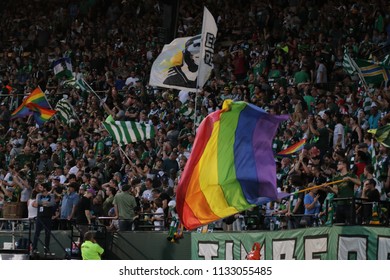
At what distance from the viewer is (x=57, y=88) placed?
31.7 metres

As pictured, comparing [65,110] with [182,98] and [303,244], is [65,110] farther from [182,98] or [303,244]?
[303,244]

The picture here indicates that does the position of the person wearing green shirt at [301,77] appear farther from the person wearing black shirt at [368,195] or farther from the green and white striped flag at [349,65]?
the person wearing black shirt at [368,195]

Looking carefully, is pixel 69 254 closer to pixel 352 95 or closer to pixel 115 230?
pixel 115 230

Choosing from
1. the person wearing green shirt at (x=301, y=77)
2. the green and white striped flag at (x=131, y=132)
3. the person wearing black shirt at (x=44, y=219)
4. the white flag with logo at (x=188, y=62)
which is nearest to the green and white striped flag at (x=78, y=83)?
the green and white striped flag at (x=131, y=132)

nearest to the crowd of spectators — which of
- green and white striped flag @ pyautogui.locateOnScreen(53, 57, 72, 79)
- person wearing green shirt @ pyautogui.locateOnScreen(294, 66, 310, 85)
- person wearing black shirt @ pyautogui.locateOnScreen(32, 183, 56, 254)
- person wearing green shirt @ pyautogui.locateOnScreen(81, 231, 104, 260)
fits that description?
person wearing green shirt @ pyautogui.locateOnScreen(294, 66, 310, 85)

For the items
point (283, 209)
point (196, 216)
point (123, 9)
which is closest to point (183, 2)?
point (123, 9)

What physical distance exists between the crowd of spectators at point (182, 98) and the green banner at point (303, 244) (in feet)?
1.68

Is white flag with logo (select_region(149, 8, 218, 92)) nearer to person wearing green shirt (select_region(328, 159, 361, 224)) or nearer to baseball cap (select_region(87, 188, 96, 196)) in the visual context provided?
baseball cap (select_region(87, 188, 96, 196))

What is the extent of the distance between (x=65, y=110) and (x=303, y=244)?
11808mm

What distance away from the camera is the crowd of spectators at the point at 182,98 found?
67.8 ft

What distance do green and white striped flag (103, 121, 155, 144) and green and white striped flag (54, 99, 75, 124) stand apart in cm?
394

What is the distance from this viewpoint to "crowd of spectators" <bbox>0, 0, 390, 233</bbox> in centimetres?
2067

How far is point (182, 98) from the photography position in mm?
26672
